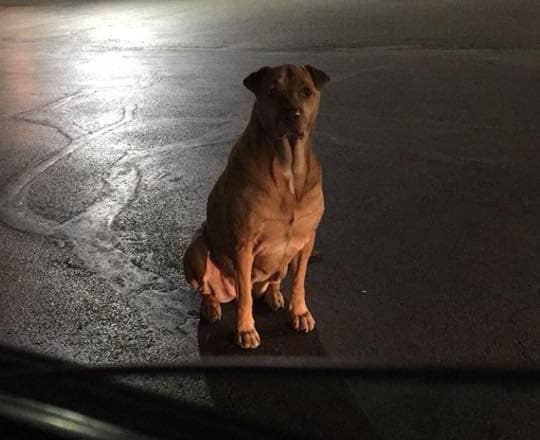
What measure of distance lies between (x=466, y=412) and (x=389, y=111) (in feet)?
17.2

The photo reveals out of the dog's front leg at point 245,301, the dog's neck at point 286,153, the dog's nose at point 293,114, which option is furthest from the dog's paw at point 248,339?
the dog's nose at point 293,114

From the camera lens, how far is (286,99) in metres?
3.02

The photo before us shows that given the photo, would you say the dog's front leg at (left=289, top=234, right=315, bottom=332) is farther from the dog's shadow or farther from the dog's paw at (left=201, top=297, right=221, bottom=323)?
the dog's paw at (left=201, top=297, right=221, bottom=323)

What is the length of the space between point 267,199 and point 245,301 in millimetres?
600

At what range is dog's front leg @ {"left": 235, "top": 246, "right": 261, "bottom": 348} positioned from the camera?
3.34 metres

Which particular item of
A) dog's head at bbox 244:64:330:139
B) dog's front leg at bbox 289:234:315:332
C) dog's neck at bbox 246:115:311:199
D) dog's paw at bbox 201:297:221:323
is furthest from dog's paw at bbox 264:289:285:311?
dog's head at bbox 244:64:330:139

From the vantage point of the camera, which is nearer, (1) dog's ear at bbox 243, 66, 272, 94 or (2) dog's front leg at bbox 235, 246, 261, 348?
(1) dog's ear at bbox 243, 66, 272, 94

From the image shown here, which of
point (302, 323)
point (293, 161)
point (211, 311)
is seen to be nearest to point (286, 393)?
point (302, 323)

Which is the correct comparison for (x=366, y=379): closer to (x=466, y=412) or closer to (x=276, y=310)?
(x=466, y=412)

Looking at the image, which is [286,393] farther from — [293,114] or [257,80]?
[257,80]

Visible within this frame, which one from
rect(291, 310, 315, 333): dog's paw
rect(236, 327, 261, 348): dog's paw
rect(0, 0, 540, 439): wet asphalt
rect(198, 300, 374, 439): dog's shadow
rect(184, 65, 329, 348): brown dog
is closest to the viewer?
rect(198, 300, 374, 439): dog's shadow

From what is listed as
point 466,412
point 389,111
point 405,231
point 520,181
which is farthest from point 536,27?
point 466,412

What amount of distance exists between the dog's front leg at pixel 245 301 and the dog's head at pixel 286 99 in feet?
2.08

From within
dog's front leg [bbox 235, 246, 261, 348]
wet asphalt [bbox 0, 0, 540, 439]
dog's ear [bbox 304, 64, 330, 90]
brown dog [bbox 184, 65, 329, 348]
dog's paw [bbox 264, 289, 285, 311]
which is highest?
dog's ear [bbox 304, 64, 330, 90]
